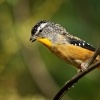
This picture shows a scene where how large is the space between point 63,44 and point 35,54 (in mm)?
1937

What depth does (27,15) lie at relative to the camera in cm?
773

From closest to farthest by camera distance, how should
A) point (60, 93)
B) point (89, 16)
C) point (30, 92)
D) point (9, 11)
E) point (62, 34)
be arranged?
point (60, 93), point (62, 34), point (30, 92), point (9, 11), point (89, 16)

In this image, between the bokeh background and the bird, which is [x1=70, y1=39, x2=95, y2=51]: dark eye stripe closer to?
the bird

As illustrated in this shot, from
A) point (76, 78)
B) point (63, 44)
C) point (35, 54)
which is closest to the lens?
point (76, 78)

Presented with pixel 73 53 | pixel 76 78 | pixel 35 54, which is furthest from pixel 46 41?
pixel 76 78

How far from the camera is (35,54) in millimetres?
7730

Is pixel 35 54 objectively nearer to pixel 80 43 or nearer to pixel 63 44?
pixel 63 44

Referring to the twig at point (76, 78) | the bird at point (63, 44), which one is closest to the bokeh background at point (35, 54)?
the bird at point (63, 44)

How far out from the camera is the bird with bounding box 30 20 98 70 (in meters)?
5.59

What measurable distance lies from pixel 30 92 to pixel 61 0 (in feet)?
5.45

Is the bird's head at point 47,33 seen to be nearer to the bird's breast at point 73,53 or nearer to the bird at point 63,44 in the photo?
the bird at point 63,44

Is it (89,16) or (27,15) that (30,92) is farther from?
(89,16)

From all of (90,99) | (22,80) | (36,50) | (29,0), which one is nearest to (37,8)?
(29,0)

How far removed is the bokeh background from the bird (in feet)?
3.50
